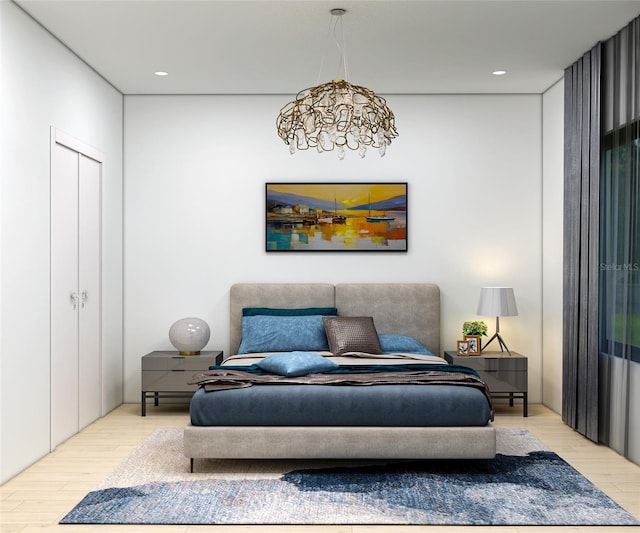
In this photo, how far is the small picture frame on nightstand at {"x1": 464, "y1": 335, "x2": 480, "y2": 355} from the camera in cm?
582

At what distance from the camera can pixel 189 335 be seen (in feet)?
19.2

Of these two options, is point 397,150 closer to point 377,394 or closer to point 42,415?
point 377,394

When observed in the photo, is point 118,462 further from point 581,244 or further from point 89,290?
point 581,244

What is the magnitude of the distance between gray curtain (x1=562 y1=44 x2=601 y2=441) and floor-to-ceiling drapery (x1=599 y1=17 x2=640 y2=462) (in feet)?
0.19

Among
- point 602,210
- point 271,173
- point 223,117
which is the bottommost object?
point 602,210

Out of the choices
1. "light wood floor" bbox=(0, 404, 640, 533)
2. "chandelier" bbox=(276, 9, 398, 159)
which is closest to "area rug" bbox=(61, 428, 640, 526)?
"light wood floor" bbox=(0, 404, 640, 533)

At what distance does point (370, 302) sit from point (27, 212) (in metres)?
2.97

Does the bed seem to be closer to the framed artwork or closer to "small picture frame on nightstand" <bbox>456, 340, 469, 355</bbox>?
"small picture frame on nightstand" <bbox>456, 340, 469, 355</bbox>

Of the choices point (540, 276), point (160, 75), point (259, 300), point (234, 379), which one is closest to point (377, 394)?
point (234, 379)

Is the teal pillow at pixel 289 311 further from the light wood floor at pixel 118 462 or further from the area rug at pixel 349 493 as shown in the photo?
the area rug at pixel 349 493

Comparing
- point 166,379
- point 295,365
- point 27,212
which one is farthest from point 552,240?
point 27,212

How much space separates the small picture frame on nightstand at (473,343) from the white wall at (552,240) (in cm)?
66

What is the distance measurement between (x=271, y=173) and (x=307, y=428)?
9.43 feet

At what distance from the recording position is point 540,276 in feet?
20.6
